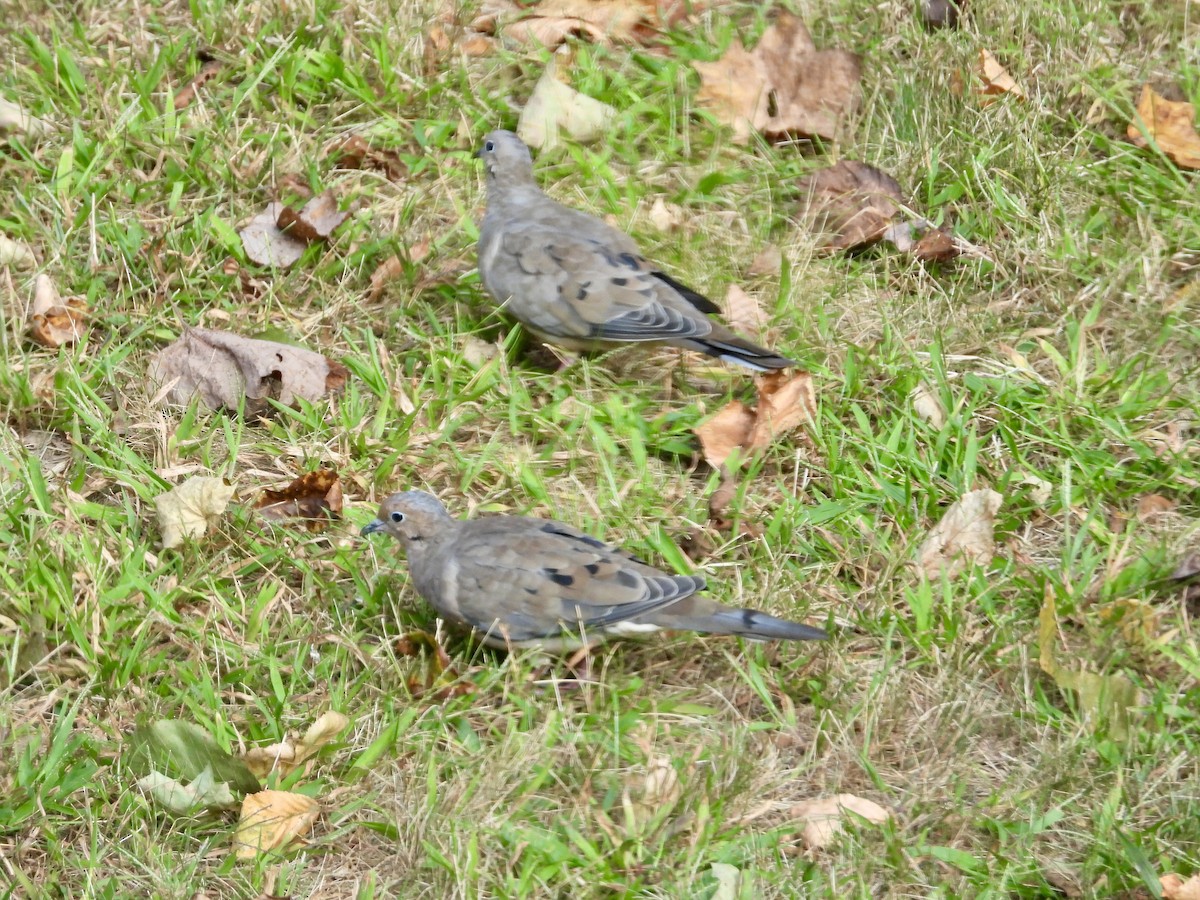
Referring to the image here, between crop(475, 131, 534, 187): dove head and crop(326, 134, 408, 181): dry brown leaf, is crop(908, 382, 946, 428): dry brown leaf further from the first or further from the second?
crop(326, 134, 408, 181): dry brown leaf

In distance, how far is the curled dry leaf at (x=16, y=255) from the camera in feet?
17.3

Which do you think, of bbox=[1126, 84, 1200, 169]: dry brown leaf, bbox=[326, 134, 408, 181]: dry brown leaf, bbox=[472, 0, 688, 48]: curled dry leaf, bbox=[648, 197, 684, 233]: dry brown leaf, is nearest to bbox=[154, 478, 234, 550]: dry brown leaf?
bbox=[326, 134, 408, 181]: dry brown leaf

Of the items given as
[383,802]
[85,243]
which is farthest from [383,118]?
[383,802]

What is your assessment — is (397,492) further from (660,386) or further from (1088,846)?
(1088,846)

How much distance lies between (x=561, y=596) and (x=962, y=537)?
132 cm

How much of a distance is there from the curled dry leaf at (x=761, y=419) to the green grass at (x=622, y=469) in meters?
0.08

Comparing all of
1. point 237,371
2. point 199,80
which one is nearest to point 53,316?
point 237,371

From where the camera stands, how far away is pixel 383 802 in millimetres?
3719

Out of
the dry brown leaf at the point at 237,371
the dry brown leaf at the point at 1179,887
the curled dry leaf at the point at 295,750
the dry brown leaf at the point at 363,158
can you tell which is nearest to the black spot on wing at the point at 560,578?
the curled dry leaf at the point at 295,750

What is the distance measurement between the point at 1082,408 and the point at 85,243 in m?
3.75

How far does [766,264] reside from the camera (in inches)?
214

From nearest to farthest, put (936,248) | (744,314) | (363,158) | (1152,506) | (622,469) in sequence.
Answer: (1152,506)
(622,469)
(744,314)
(936,248)
(363,158)

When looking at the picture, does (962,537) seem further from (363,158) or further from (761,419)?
(363,158)

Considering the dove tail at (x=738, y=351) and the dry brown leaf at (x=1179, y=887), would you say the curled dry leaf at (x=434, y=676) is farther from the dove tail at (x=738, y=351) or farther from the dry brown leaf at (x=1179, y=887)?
the dry brown leaf at (x=1179, y=887)
